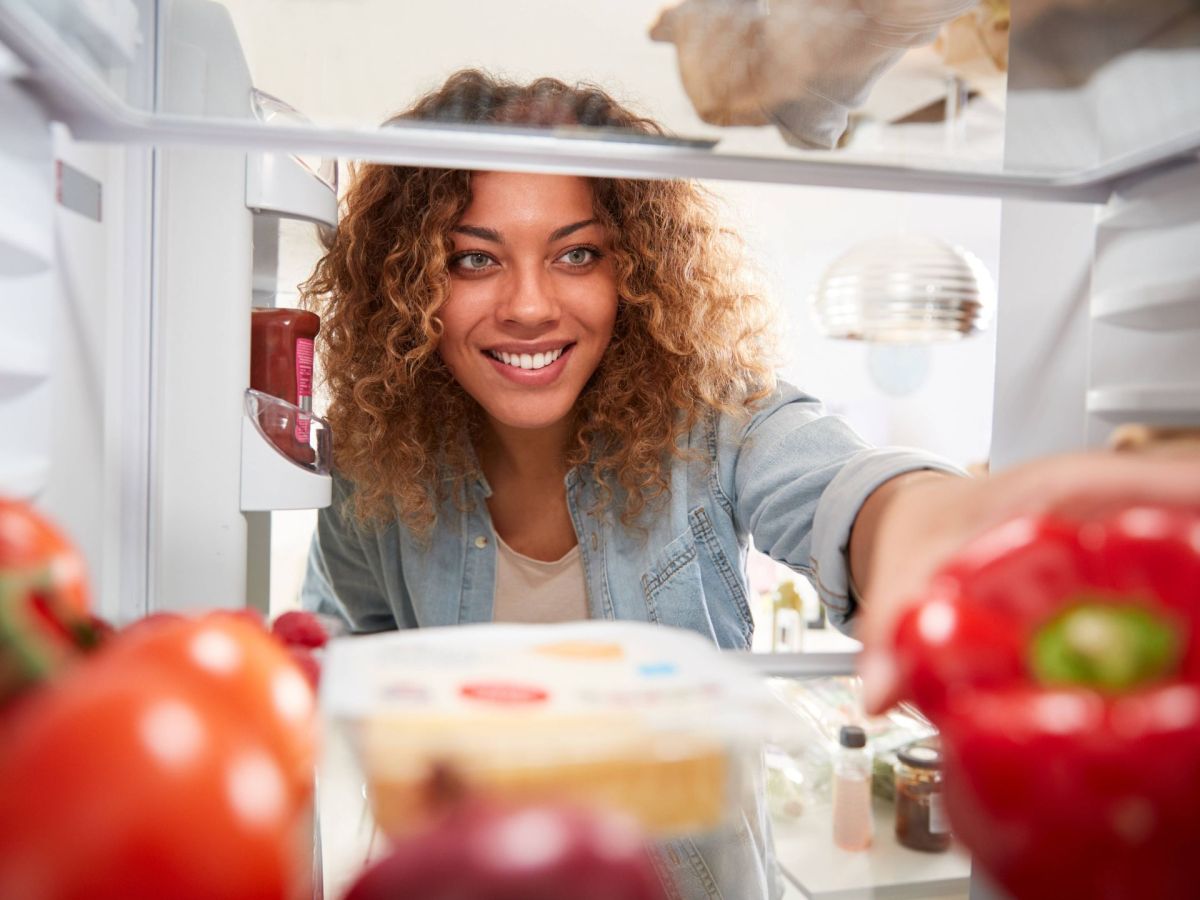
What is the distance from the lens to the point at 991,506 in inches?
19.6

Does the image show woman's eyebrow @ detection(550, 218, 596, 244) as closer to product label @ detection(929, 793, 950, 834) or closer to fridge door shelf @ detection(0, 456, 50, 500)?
fridge door shelf @ detection(0, 456, 50, 500)

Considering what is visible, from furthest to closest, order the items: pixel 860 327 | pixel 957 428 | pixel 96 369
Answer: pixel 957 428, pixel 860 327, pixel 96 369

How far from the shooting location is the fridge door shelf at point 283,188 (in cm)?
90

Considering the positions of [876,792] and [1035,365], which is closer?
[1035,365]

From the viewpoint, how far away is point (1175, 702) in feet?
1.13

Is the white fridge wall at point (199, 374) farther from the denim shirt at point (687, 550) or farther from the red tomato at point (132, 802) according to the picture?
the red tomato at point (132, 802)

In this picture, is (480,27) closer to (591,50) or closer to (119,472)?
(591,50)

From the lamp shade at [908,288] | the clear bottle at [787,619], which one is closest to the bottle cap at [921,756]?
the lamp shade at [908,288]

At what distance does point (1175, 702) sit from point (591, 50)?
A: 57 centimetres

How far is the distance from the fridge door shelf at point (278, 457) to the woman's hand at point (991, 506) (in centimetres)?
61

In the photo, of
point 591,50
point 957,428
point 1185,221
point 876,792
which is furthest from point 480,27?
point 957,428

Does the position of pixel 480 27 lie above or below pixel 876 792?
above

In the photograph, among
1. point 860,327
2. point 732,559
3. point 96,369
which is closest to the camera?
point 96,369

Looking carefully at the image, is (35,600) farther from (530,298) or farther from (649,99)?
(530,298)
